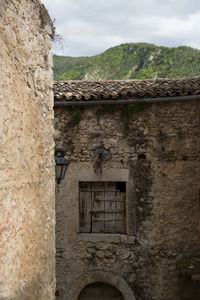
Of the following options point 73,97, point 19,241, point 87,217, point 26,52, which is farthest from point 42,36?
point 87,217

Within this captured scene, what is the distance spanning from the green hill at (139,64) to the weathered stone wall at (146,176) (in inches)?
489

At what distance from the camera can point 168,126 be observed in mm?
5840

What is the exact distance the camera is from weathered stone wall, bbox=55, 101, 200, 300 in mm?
5848

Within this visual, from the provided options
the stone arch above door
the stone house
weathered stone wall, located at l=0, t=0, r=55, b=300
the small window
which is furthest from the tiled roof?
the stone arch above door

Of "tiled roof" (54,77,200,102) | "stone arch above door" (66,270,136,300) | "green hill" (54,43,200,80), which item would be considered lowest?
"stone arch above door" (66,270,136,300)

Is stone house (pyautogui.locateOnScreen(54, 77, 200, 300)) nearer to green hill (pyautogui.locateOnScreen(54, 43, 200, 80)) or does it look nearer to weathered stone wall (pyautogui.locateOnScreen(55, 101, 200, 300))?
weathered stone wall (pyautogui.locateOnScreen(55, 101, 200, 300))

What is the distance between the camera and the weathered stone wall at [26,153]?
175 cm

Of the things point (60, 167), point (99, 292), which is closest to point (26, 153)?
point (60, 167)

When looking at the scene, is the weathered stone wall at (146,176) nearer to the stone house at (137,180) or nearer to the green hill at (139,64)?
the stone house at (137,180)

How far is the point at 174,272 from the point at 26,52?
531 cm

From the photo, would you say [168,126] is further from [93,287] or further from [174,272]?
[93,287]

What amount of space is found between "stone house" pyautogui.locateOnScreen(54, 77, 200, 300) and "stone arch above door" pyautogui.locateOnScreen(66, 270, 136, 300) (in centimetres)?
2

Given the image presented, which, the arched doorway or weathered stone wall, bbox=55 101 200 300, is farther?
the arched doorway

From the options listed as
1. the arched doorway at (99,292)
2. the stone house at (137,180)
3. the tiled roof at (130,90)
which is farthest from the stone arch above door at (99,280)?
the tiled roof at (130,90)
